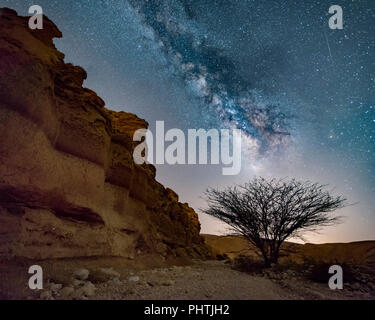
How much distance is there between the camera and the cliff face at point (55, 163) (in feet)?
13.0

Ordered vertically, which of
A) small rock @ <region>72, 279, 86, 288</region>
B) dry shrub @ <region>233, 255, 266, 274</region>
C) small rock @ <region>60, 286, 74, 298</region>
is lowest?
dry shrub @ <region>233, 255, 266, 274</region>

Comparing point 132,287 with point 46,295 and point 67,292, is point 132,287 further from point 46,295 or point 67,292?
point 46,295

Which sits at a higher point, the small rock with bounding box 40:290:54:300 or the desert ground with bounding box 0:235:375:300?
the small rock with bounding box 40:290:54:300

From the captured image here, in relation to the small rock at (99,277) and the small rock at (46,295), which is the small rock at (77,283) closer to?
the small rock at (99,277)

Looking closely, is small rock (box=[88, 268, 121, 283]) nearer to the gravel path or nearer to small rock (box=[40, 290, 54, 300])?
the gravel path

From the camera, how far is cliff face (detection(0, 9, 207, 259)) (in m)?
3.95

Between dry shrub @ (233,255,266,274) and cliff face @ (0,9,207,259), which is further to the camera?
dry shrub @ (233,255,266,274)

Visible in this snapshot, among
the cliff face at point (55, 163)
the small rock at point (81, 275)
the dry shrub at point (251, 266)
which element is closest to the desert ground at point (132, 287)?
the small rock at point (81, 275)

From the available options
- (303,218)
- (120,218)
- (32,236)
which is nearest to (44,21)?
(32,236)

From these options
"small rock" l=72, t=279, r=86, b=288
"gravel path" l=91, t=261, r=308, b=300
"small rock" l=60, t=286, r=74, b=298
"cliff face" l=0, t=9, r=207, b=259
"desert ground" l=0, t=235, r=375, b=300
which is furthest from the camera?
"cliff face" l=0, t=9, r=207, b=259

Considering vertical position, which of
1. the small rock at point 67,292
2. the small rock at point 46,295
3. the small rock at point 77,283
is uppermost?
the small rock at point 46,295

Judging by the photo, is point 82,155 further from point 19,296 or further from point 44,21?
point 44,21

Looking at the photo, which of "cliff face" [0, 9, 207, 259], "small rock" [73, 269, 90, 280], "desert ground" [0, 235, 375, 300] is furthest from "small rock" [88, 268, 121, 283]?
"cliff face" [0, 9, 207, 259]

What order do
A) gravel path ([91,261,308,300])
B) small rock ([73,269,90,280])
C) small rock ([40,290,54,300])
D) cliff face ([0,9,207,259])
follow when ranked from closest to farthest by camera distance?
small rock ([40,290,54,300]) → gravel path ([91,261,308,300]) → small rock ([73,269,90,280]) → cliff face ([0,9,207,259])
